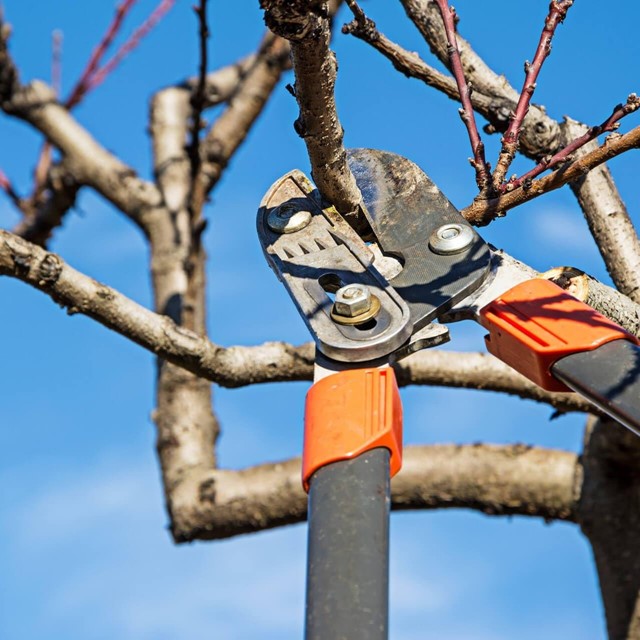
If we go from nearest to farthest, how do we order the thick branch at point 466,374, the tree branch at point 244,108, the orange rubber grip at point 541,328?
the orange rubber grip at point 541,328, the thick branch at point 466,374, the tree branch at point 244,108

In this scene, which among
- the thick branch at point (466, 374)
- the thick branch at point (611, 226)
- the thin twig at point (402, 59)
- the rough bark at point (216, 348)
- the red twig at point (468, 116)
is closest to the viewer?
the red twig at point (468, 116)

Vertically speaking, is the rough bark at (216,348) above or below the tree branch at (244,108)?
below

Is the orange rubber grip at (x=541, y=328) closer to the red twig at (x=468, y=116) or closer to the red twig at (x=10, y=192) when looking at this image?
the red twig at (x=468, y=116)

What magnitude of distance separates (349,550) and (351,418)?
280 millimetres

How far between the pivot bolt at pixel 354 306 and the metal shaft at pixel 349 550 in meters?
0.36

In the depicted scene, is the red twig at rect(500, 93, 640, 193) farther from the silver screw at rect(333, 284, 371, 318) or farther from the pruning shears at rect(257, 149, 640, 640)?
the silver screw at rect(333, 284, 371, 318)

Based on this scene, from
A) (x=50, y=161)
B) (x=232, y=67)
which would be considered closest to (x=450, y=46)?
(x=232, y=67)

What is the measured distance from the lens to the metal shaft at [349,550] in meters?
1.58

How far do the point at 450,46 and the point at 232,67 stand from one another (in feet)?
13.0

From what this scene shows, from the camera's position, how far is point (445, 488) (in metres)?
4.07

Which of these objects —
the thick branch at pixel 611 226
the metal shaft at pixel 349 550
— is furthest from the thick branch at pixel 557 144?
the metal shaft at pixel 349 550

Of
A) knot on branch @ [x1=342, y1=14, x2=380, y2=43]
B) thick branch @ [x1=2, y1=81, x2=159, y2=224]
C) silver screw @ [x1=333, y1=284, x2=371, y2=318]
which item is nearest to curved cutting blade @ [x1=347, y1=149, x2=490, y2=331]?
silver screw @ [x1=333, y1=284, x2=371, y2=318]

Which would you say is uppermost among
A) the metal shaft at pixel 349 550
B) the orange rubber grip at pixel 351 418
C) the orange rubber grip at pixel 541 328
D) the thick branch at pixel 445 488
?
the thick branch at pixel 445 488

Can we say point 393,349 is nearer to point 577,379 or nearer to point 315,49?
point 577,379
